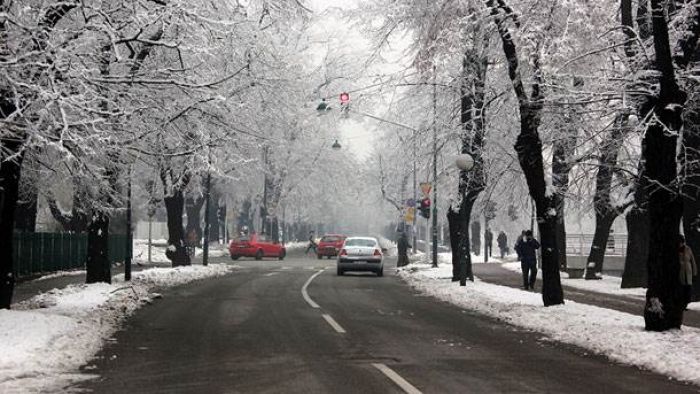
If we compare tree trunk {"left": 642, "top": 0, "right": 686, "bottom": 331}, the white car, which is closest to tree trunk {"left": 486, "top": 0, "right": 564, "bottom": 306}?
tree trunk {"left": 642, "top": 0, "right": 686, "bottom": 331}

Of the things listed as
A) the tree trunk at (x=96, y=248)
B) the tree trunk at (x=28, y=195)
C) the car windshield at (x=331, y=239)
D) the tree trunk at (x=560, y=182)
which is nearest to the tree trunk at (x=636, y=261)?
the tree trunk at (x=560, y=182)

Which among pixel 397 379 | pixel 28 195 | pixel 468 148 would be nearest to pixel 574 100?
pixel 397 379

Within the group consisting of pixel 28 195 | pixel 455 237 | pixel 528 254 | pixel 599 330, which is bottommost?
pixel 599 330

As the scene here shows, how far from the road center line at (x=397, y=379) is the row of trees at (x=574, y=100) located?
4952 millimetres

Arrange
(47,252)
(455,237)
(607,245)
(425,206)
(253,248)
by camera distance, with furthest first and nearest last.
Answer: (253,248) → (607,245) → (425,206) → (47,252) → (455,237)

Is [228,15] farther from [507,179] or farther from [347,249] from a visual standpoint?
[347,249]

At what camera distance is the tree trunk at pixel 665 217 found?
1235 cm

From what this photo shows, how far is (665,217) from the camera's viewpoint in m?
12.4

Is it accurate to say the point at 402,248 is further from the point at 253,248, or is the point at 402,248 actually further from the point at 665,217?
the point at 665,217

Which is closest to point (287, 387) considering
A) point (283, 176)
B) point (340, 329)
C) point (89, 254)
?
point (340, 329)

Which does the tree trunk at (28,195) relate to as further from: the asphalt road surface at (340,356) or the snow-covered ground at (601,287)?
the snow-covered ground at (601,287)

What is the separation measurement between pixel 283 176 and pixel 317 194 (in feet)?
28.8

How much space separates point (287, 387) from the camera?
8562mm

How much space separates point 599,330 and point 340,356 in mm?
4737
